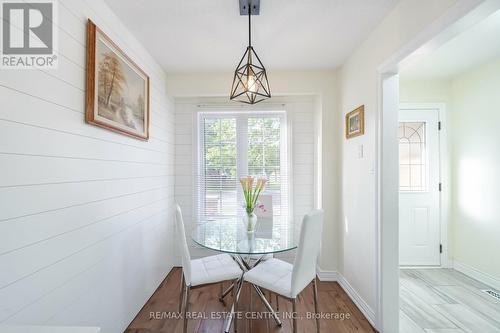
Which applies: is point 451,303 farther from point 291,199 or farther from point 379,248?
point 291,199

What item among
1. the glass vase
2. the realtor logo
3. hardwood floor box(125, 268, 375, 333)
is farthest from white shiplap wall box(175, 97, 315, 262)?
the realtor logo

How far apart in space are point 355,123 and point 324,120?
531 mm

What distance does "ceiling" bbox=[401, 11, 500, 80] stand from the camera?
206 centimetres

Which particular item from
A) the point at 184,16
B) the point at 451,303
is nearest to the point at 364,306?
the point at 451,303

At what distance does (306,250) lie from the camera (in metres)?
1.68

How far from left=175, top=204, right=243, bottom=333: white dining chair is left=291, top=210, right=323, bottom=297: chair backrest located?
1.73 ft

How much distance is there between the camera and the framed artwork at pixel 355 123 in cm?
224

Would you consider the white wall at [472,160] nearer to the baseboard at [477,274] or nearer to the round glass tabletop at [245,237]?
the baseboard at [477,274]

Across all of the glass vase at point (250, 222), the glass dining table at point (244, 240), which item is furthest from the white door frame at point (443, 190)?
the glass vase at point (250, 222)

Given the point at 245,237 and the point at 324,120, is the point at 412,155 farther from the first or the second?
the point at 245,237

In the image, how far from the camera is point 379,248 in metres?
1.93

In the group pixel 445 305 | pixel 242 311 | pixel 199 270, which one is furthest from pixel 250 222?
pixel 445 305

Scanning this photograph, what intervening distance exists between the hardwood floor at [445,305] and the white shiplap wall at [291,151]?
4.63ft

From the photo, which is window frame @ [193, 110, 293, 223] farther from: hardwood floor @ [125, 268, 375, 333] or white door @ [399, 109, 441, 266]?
white door @ [399, 109, 441, 266]
